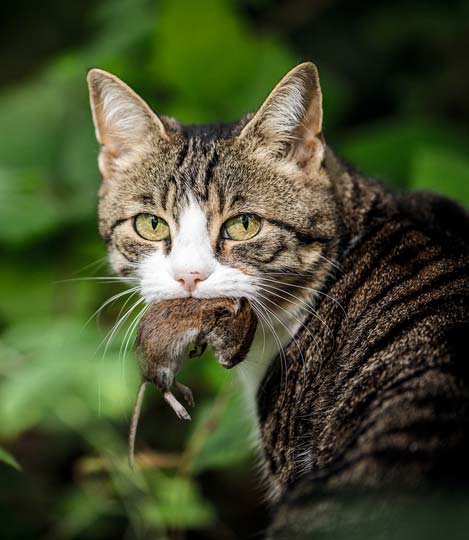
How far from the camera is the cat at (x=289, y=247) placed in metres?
2.36

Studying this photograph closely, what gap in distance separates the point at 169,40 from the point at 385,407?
3005 millimetres

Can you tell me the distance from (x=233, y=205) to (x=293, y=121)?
14.6 inches

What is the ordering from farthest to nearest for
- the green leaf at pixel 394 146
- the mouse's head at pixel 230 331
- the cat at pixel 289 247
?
the green leaf at pixel 394 146, the mouse's head at pixel 230 331, the cat at pixel 289 247

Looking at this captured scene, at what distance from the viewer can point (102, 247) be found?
4.31m

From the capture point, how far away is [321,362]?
8.27 feet

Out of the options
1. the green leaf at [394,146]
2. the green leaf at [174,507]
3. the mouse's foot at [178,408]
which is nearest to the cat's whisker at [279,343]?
the mouse's foot at [178,408]

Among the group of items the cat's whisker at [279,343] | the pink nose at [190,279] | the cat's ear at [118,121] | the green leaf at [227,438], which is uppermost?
the cat's ear at [118,121]

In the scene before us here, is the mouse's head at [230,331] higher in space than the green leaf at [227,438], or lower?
higher

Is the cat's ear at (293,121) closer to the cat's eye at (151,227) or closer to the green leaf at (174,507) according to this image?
the cat's eye at (151,227)

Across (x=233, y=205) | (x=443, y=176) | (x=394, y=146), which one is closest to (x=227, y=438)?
(x=233, y=205)

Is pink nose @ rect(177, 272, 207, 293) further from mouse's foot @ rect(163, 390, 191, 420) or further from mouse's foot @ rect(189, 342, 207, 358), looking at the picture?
mouse's foot @ rect(163, 390, 191, 420)

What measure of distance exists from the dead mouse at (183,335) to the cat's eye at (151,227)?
0.34m

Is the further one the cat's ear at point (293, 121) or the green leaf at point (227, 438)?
the green leaf at point (227, 438)

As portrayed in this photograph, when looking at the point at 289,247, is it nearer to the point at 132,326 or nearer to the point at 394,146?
the point at 132,326
